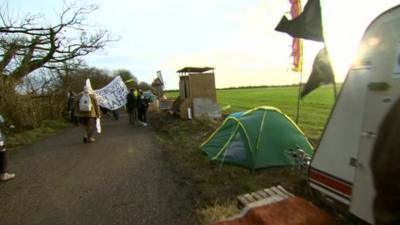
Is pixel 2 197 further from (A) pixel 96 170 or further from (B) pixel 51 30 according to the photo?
(B) pixel 51 30

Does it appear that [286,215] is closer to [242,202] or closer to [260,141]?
[242,202]

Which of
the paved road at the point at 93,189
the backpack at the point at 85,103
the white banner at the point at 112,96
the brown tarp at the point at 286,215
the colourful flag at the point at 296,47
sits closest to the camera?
the brown tarp at the point at 286,215

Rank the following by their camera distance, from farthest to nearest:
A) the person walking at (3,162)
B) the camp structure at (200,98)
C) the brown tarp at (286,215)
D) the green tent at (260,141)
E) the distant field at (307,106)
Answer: the camp structure at (200,98) → the distant field at (307,106) → the green tent at (260,141) → the person walking at (3,162) → the brown tarp at (286,215)

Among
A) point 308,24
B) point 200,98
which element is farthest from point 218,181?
point 200,98

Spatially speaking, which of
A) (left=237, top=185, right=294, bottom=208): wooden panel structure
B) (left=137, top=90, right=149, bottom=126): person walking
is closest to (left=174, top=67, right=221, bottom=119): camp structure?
(left=137, top=90, right=149, bottom=126): person walking

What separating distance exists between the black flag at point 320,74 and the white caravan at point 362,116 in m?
0.76

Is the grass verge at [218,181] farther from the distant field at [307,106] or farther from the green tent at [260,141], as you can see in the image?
the distant field at [307,106]

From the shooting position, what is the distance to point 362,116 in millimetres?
3404

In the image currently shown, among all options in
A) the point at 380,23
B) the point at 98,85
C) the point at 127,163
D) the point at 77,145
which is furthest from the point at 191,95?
the point at 98,85

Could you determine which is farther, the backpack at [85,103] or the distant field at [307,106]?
the distant field at [307,106]

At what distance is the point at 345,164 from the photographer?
365 centimetres

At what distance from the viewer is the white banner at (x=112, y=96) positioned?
23247 mm

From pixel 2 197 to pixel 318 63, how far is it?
18.1 feet

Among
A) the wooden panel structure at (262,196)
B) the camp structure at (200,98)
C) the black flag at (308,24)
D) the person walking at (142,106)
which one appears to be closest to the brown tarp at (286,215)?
the wooden panel structure at (262,196)
